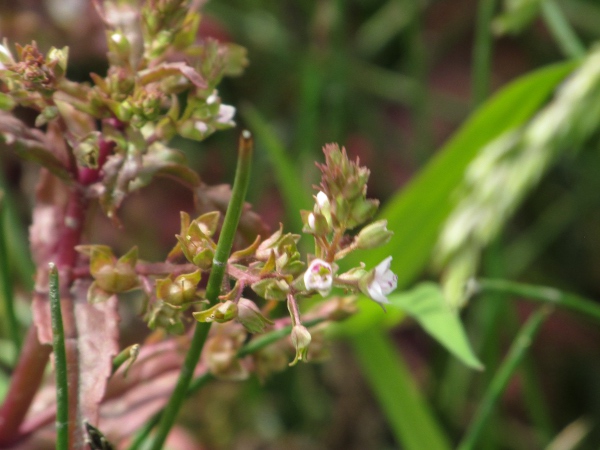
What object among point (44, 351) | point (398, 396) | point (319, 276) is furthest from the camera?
point (398, 396)

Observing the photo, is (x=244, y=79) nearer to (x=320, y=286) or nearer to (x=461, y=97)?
(x=461, y=97)

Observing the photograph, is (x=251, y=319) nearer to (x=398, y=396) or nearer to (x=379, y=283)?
(x=379, y=283)

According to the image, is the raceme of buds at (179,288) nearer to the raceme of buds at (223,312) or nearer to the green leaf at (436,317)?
the raceme of buds at (223,312)

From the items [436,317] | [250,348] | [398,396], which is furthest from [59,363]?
[398,396]

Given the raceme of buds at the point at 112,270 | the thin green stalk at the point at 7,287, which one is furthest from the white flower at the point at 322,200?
the thin green stalk at the point at 7,287

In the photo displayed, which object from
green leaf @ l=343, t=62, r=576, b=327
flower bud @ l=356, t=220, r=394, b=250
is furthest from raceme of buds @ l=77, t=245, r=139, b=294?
green leaf @ l=343, t=62, r=576, b=327

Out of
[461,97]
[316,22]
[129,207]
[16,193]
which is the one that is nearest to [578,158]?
[461,97]

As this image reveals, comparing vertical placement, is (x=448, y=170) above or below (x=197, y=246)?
above
